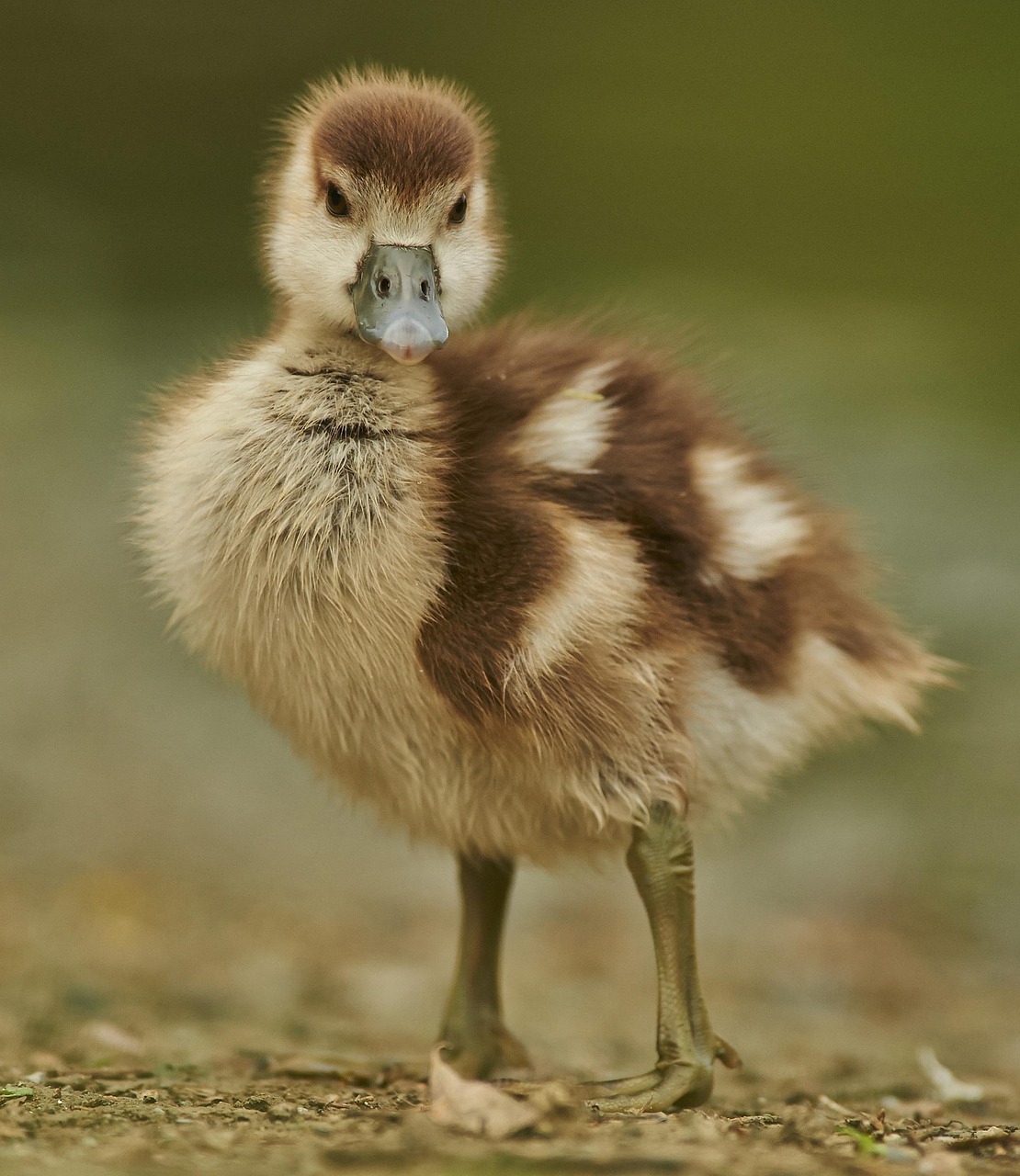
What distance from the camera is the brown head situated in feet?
5.46

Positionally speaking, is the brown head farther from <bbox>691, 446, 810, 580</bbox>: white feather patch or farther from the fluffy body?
<bbox>691, 446, 810, 580</bbox>: white feather patch

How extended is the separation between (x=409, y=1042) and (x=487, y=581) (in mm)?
1010

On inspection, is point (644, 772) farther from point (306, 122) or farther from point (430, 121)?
point (306, 122)

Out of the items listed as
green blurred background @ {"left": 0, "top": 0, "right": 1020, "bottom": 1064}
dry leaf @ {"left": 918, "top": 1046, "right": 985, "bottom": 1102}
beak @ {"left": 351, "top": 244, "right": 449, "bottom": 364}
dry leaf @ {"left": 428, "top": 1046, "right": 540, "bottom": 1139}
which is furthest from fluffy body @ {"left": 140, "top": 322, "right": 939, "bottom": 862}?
green blurred background @ {"left": 0, "top": 0, "right": 1020, "bottom": 1064}

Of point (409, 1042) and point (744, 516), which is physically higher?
point (744, 516)

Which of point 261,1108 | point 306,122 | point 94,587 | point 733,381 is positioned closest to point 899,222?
point 94,587

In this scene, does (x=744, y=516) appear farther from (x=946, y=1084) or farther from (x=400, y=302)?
(x=946, y=1084)

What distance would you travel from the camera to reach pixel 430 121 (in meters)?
1.74

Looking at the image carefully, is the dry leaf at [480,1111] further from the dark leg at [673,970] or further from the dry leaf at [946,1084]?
the dry leaf at [946,1084]

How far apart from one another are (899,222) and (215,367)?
155 inches

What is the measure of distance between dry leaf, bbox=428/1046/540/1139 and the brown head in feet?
2.53

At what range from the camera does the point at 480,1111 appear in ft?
4.76

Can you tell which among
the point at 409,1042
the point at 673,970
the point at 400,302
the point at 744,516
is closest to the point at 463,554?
the point at 400,302

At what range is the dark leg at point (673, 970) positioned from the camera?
1.70 metres
